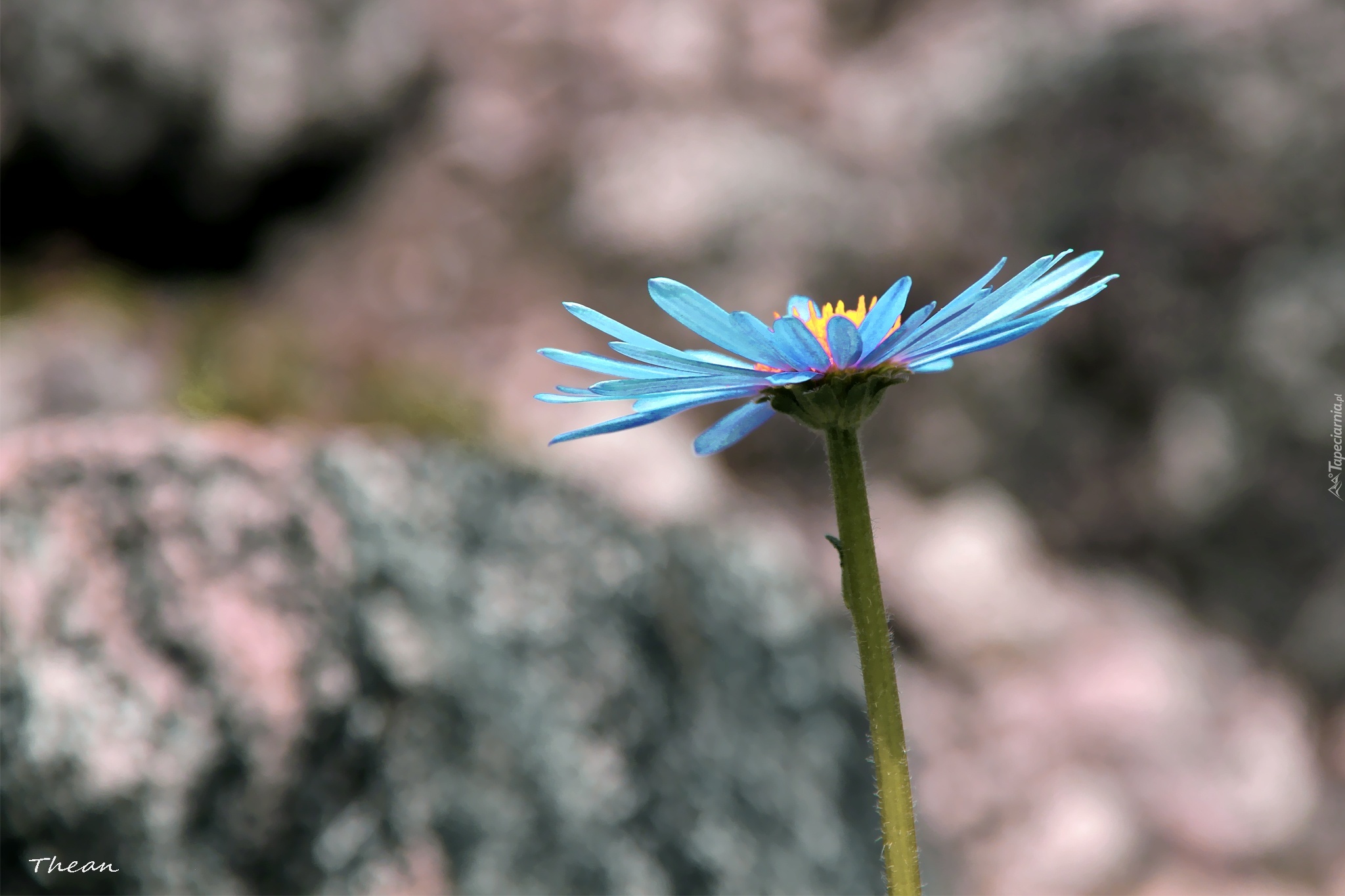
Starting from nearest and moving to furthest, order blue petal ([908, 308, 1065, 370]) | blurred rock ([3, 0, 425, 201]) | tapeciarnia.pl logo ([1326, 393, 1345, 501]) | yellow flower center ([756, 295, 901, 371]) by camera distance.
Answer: blue petal ([908, 308, 1065, 370])
yellow flower center ([756, 295, 901, 371])
tapeciarnia.pl logo ([1326, 393, 1345, 501])
blurred rock ([3, 0, 425, 201])

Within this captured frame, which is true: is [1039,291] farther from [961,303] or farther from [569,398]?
[569,398]

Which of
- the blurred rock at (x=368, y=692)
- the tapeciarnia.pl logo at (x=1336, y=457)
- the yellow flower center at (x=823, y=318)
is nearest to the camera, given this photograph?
the yellow flower center at (x=823, y=318)

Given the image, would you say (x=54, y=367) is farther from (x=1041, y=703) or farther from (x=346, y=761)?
(x=1041, y=703)

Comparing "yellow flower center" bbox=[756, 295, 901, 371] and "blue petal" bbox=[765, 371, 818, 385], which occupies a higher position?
"yellow flower center" bbox=[756, 295, 901, 371]

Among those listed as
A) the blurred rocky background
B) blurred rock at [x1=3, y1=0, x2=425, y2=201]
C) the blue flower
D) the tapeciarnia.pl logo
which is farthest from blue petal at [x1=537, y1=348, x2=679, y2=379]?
blurred rock at [x1=3, y1=0, x2=425, y2=201]

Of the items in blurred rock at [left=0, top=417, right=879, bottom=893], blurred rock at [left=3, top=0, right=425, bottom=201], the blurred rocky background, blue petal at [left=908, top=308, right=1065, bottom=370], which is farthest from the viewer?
blurred rock at [left=3, top=0, right=425, bottom=201]

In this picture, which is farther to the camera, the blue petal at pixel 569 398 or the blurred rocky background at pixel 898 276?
the blurred rocky background at pixel 898 276

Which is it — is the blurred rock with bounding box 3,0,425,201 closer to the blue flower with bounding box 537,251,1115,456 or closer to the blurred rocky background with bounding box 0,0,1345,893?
the blurred rocky background with bounding box 0,0,1345,893

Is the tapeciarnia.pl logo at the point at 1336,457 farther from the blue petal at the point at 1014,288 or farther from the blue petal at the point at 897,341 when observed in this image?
the blue petal at the point at 897,341

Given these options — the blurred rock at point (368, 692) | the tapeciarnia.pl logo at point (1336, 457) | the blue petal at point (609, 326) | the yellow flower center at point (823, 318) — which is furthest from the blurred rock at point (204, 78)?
the blue petal at point (609, 326)
